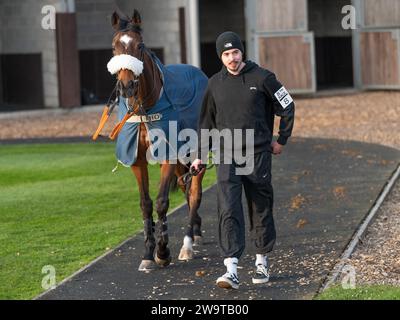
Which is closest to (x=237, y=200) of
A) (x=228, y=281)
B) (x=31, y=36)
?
(x=228, y=281)

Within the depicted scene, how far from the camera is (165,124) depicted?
977 cm

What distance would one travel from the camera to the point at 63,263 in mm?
9742

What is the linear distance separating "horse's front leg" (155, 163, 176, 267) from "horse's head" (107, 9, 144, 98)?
30.9 inches

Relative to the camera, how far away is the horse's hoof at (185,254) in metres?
9.80

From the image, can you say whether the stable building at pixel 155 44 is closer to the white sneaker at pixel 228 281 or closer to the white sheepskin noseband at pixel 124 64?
the white sheepskin noseband at pixel 124 64

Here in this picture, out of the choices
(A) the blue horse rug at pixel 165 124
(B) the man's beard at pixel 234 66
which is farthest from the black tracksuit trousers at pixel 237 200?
(A) the blue horse rug at pixel 165 124

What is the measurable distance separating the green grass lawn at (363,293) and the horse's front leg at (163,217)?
1.84 m

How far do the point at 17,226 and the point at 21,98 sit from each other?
1505cm

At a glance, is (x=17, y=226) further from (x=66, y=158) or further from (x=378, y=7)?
(x=378, y=7)

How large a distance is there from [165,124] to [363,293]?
2649mm

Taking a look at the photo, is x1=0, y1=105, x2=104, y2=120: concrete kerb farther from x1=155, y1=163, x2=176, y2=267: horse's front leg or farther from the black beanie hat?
the black beanie hat

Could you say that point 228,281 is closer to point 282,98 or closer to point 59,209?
point 282,98

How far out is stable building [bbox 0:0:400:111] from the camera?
24.9m
